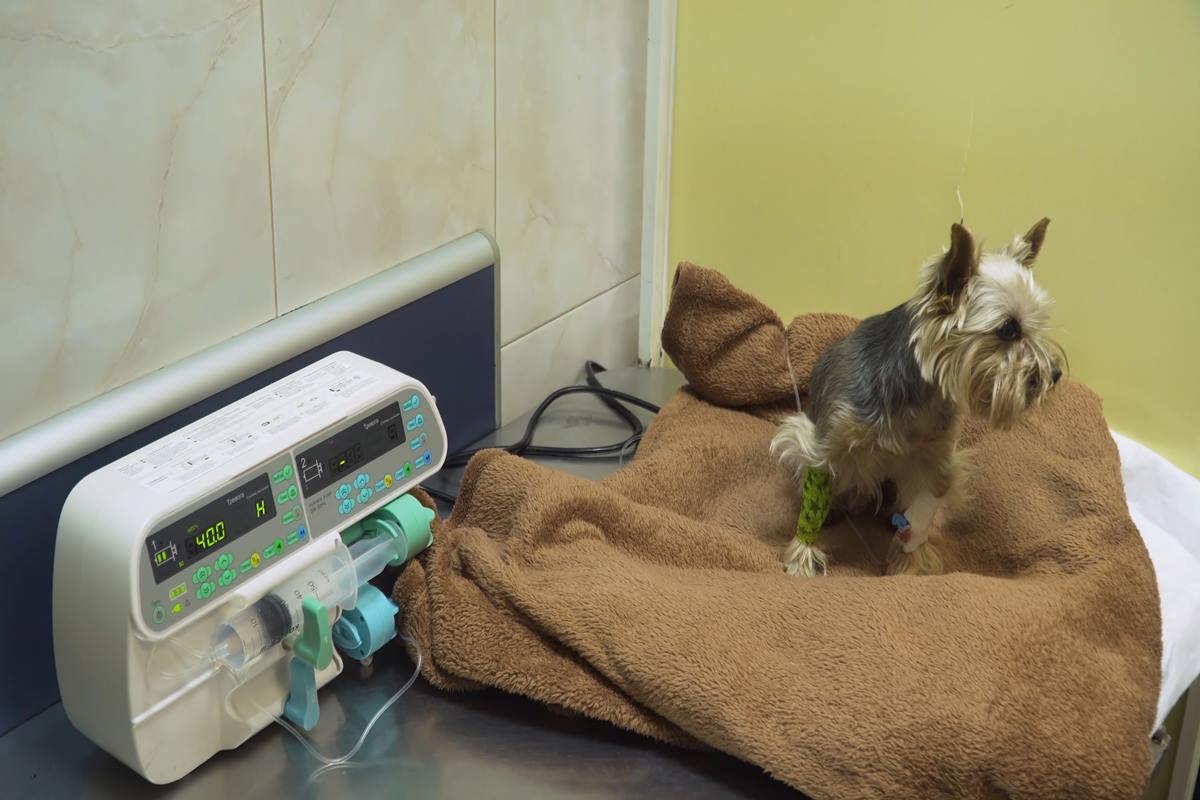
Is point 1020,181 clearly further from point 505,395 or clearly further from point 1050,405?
point 505,395

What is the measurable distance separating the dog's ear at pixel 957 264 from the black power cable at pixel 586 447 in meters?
0.48

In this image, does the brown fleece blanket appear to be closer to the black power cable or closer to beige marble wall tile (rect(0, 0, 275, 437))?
the black power cable

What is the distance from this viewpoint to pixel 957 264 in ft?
3.62

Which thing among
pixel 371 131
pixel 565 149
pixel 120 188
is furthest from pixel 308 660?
pixel 565 149

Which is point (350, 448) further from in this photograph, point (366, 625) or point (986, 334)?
point (986, 334)

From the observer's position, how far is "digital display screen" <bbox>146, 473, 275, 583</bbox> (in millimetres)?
877

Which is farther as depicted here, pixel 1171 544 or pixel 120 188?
pixel 1171 544

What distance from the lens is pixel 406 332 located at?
1.30 m

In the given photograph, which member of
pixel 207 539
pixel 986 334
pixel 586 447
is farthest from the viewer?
pixel 586 447

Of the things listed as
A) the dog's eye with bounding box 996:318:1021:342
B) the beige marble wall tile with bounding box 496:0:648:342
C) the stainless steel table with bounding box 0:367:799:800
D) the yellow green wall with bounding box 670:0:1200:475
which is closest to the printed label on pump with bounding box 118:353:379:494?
the stainless steel table with bounding box 0:367:799:800

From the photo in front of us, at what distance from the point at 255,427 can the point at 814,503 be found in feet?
1.88

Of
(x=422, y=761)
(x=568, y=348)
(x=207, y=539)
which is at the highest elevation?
(x=207, y=539)

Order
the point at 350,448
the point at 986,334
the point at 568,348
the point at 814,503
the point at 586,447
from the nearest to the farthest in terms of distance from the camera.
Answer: the point at 350,448, the point at 986,334, the point at 814,503, the point at 586,447, the point at 568,348

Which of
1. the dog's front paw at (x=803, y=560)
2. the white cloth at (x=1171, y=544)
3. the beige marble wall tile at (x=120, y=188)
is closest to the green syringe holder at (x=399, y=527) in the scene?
the beige marble wall tile at (x=120, y=188)
